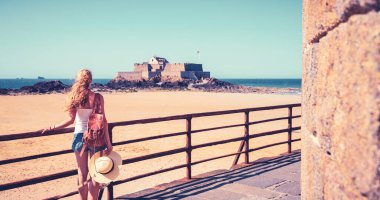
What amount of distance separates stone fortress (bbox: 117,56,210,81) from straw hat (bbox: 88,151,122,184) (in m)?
87.3

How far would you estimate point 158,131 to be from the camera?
51.6ft

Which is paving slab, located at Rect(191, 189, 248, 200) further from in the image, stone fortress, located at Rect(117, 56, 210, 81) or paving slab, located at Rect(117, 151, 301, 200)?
stone fortress, located at Rect(117, 56, 210, 81)

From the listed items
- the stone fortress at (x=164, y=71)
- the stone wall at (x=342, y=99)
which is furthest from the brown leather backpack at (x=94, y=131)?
the stone fortress at (x=164, y=71)

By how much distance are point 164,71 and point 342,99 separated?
96.4 m

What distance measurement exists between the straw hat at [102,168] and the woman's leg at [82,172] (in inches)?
3.5

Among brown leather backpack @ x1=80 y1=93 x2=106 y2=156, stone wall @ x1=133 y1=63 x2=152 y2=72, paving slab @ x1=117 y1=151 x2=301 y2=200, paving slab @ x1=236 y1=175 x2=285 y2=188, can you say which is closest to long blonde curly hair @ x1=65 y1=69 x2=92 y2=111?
brown leather backpack @ x1=80 y1=93 x2=106 y2=156

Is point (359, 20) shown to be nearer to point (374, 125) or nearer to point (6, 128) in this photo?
point (374, 125)

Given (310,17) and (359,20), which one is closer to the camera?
(359,20)

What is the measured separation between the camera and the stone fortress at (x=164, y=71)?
307ft

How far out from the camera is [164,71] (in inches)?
3812

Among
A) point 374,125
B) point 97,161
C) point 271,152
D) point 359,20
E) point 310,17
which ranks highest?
point 310,17

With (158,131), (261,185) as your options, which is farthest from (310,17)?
(158,131)

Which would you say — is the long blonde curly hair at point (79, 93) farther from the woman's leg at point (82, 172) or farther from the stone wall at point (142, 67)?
the stone wall at point (142, 67)

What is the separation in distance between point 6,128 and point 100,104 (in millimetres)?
16501
